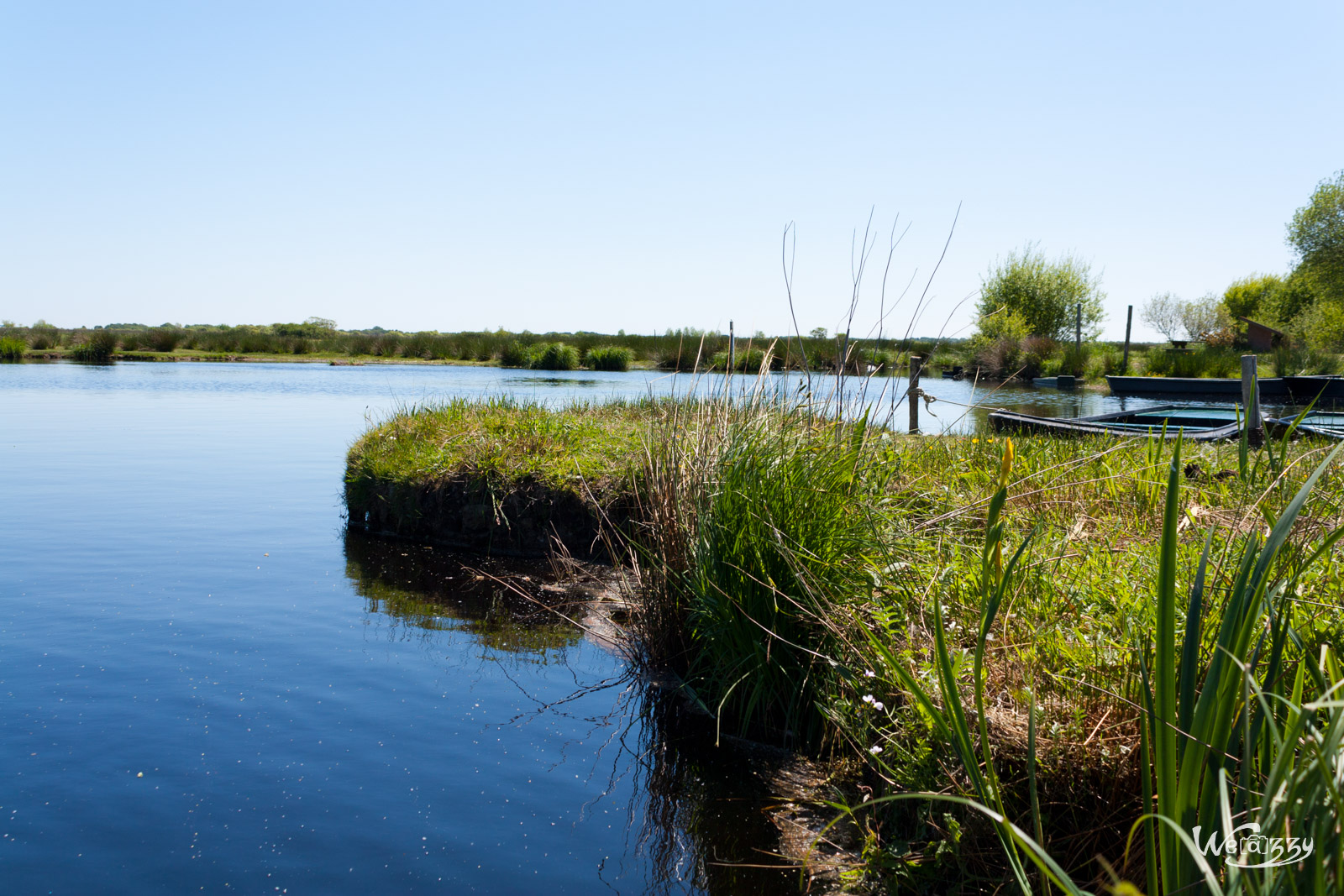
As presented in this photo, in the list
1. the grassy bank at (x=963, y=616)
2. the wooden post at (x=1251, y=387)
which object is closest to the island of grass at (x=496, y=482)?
the grassy bank at (x=963, y=616)

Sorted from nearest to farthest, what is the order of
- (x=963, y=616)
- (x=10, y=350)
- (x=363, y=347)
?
1. (x=963, y=616)
2. (x=10, y=350)
3. (x=363, y=347)

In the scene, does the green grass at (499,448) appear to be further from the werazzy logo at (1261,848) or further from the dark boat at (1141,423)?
the werazzy logo at (1261,848)

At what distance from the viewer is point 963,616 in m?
3.36

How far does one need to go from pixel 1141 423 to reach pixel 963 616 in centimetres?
1125

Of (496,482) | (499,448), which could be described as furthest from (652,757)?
(499,448)

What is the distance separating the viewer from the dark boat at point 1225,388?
61.0 ft

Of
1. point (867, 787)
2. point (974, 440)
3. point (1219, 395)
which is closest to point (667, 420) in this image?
point (867, 787)

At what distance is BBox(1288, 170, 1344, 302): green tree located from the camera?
3747 cm

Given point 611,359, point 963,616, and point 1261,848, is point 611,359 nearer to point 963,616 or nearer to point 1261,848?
point 963,616

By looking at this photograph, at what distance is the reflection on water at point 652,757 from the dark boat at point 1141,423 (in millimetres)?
5327

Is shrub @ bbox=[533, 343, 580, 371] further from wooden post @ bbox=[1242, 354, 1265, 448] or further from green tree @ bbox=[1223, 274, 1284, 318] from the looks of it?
green tree @ bbox=[1223, 274, 1284, 318]

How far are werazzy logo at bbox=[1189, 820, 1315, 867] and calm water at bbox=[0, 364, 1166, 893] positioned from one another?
1800 millimetres

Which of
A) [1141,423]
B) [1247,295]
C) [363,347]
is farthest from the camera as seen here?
[1247,295]

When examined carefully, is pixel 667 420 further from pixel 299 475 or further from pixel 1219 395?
pixel 1219 395
